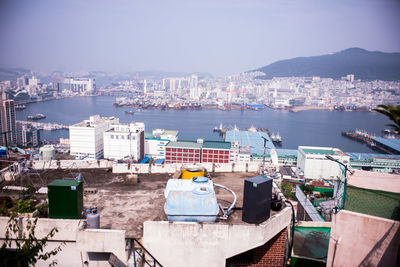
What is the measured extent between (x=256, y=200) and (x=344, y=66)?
456 ft

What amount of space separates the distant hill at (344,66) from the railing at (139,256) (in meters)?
115

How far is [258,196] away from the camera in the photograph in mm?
1984

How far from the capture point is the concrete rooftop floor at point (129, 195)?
2.15 m

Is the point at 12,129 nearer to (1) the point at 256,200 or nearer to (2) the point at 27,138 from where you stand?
(2) the point at 27,138

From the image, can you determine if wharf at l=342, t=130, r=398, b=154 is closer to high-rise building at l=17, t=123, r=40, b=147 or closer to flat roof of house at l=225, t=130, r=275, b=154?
flat roof of house at l=225, t=130, r=275, b=154

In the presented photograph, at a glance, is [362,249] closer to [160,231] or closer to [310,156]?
[160,231]

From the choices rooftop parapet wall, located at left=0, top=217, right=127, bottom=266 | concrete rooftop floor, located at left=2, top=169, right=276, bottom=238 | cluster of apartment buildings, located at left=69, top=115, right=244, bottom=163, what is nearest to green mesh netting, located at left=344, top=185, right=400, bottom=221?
concrete rooftop floor, located at left=2, top=169, right=276, bottom=238

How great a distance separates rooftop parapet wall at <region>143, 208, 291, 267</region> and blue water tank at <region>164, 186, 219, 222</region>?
0.24ft

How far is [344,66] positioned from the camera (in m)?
123

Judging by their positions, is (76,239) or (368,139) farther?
(368,139)

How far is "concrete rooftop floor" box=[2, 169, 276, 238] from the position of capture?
215 cm

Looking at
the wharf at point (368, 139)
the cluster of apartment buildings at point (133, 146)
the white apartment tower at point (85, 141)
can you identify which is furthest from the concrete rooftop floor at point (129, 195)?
the wharf at point (368, 139)

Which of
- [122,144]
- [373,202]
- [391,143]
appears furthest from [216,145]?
[391,143]

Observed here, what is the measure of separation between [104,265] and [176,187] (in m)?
0.75
